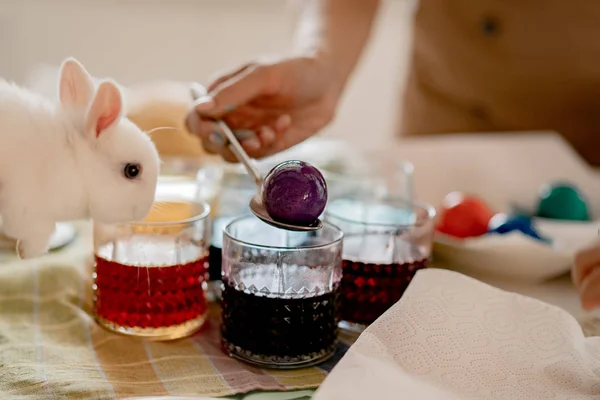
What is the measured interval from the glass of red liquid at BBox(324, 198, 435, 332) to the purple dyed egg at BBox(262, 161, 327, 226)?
122 millimetres

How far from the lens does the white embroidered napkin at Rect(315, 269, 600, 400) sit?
1.52 ft

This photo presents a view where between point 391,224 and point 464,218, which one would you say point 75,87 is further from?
point 464,218

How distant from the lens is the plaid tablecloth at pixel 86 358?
52 centimetres

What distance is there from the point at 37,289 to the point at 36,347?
0.11 m

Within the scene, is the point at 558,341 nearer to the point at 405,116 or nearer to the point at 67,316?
the point at 67,316

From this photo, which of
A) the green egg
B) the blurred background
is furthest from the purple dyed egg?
the blurred background

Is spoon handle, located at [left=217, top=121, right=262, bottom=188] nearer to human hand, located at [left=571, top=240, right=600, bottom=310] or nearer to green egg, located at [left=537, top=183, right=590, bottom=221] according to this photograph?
human hand, located at [left=571, top=240, right=600, bottom=310]

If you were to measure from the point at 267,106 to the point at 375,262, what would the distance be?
0.25m

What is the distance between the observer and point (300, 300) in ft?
1.86

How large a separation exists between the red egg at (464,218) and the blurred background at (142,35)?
1050 millimetres

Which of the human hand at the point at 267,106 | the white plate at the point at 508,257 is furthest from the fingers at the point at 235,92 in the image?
the white plate at the point at 508,257

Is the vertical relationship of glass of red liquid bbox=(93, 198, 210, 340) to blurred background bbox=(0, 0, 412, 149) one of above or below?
below

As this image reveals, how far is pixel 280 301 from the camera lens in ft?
1.84

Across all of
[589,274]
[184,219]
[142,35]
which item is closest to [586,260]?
[589,274]
